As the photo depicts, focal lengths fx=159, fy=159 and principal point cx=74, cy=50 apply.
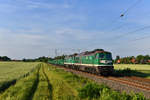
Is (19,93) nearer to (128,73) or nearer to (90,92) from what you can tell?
(90,92)

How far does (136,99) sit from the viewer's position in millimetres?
7375

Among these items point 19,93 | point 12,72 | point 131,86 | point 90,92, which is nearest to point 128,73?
point 131,86

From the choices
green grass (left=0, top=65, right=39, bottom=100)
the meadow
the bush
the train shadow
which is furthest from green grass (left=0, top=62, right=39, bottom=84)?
the train shadow

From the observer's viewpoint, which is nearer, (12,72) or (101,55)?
(101,55)

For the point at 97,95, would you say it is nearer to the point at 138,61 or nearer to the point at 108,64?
the point at 108,64

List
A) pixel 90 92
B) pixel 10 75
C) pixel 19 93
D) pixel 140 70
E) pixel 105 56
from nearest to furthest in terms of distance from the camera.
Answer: pixel 90 92
pixel 19 93
pixel 105 56
pixel 10 75
pixel 140 70

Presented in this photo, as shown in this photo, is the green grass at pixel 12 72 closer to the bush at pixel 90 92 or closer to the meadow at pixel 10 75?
the meadow at pixel 10 75

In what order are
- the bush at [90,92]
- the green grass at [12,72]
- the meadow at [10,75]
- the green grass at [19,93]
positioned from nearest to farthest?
the bush at [90,92], the green grass at [19,93], the meadow at [10,75], the green grass at [12,72]

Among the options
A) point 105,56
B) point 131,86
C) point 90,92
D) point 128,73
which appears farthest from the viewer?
point 128,73

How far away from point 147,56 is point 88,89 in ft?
372

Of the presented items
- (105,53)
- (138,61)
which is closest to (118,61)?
(138,61)

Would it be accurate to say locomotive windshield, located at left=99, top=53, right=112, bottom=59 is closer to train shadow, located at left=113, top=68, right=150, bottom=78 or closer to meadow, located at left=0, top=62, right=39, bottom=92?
train shadow, located at left=113, top=68, right=150, bottom=78

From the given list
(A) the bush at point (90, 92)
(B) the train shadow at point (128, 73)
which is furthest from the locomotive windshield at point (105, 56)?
(A) the bush at point (90, 92)

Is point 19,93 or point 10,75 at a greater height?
point 10,75
